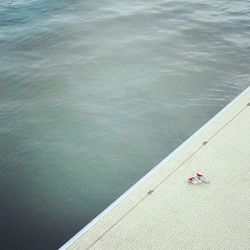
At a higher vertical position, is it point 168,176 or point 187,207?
point 168,176

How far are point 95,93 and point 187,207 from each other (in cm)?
795

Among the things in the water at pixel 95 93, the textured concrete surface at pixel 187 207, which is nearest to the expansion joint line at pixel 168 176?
the textured concrete surface at pixel 187 207

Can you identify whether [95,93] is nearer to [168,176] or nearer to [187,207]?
[168,176]

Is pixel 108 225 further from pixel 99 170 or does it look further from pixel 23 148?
pixel 23 148

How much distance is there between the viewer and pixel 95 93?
15.1m

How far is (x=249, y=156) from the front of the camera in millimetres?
9148

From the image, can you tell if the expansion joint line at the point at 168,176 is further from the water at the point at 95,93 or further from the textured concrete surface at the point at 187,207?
the water at the point at 95,93

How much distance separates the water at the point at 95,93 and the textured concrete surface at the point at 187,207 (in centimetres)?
226

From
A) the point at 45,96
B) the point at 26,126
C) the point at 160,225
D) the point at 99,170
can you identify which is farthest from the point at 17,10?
the point at 160,225

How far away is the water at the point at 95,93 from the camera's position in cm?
1073

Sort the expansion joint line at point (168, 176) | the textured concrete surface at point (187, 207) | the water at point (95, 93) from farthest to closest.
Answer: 1. the water at point (95, 93)
2. the expansion joint line at point (168, 176)
3. the textured concrete surface at point (187, 207)

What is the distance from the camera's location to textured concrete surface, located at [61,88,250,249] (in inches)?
285

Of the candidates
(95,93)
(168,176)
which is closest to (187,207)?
(168,176)

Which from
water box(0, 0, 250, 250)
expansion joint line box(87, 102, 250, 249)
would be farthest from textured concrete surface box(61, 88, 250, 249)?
water box(0, 0, 250, 250)
